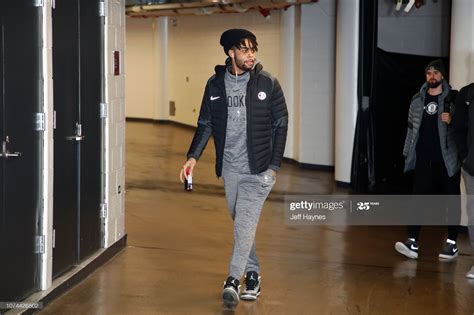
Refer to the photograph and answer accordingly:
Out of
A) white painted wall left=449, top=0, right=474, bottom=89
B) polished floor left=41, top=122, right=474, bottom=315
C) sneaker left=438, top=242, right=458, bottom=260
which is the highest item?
white painted wall left=449, top=0, right=474, bottom=89

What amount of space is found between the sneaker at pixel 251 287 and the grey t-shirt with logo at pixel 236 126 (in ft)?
2.34

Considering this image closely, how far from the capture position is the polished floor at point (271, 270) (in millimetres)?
5426

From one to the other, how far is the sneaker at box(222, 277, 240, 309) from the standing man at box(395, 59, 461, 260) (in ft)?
6.88

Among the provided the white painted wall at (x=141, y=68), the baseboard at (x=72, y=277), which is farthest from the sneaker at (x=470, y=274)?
the white painted wall at (x=141, y=68)

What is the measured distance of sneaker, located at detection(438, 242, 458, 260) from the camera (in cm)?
686

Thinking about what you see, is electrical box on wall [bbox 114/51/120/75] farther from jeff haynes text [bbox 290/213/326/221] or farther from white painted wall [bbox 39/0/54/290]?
jeff haynes text [bbox 290/213/326/221]

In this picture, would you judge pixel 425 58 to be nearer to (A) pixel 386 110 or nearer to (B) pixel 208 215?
(A) pixel 386 110

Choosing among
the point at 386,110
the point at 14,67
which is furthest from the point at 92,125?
the point at 386,110

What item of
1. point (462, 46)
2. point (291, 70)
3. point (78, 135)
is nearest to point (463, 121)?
point (462, 46)

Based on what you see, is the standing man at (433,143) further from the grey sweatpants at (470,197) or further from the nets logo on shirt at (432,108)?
the grey sweatpants at (470,197)

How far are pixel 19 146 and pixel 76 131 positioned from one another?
38.5 inches

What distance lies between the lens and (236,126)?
17.4ft

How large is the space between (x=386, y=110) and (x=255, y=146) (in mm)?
5479

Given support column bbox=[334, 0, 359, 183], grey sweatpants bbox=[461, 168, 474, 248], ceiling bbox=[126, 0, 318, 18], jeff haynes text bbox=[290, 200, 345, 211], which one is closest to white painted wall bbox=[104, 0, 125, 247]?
grey sweatpants bbox=[461, 168, 474, 248]
